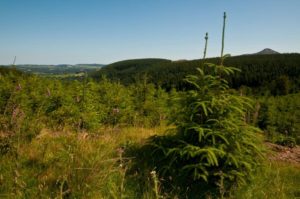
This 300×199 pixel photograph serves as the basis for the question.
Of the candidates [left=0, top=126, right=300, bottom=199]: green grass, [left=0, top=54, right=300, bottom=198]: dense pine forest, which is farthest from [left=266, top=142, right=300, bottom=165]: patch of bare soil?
[left=0, top=126, right=300, bottom=199]: green grass

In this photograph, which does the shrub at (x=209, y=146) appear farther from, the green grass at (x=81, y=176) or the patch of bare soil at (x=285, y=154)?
the patch of bare soil at (x=285, y=154)

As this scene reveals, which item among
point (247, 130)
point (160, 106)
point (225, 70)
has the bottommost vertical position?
point (160, 106)

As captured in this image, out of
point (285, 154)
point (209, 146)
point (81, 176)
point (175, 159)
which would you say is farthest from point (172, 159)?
point (285, 154)

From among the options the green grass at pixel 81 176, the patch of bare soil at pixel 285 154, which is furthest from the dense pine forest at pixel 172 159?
the patch of bare soil at pixel 285 154

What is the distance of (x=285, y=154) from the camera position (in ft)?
23.4

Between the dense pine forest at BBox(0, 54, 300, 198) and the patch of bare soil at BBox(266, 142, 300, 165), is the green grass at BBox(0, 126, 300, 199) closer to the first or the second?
the dense pine forest at BBox(0, 54, 300, 198)

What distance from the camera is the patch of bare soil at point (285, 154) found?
6666 millimetres

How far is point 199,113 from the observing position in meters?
4.93

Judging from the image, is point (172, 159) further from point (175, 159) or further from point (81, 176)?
point (81, 176)

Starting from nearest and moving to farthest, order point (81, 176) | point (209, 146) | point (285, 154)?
point (81, 176)
point (209, 146)
point (285, 154)

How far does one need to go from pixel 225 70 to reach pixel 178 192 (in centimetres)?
208

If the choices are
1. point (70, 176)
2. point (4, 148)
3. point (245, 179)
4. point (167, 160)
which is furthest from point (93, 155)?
point (245, 179)

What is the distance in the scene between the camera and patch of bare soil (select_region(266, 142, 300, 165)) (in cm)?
667

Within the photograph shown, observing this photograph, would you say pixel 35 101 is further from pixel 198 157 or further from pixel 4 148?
pixel 198 157
